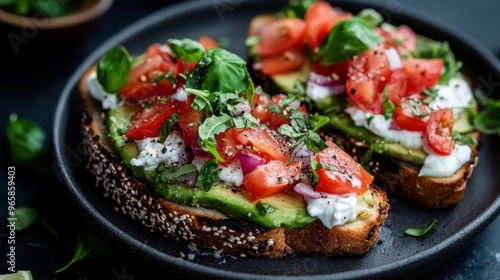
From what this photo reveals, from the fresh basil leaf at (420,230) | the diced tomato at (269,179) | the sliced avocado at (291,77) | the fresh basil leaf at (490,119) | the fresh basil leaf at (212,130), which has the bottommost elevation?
the fresh basil leaf at (420,230)

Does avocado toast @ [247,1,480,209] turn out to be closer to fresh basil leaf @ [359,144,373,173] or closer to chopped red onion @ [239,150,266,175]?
fresh basil leaf @ [359,144,373,173]

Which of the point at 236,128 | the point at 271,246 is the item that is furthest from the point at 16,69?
the point at 271,246

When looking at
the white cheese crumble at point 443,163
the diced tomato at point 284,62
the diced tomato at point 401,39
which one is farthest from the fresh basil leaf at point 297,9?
the white cheese crumble at point 443,163

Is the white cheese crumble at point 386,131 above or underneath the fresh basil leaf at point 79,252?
above

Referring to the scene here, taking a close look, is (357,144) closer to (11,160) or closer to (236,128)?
(236,128)

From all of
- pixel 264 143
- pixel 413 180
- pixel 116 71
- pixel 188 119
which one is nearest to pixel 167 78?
pixel 116 71

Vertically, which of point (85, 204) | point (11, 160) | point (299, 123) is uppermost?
point (299, 123)

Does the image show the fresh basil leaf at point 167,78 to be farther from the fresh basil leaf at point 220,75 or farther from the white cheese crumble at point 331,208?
the white cheese crumble at point 331,208
